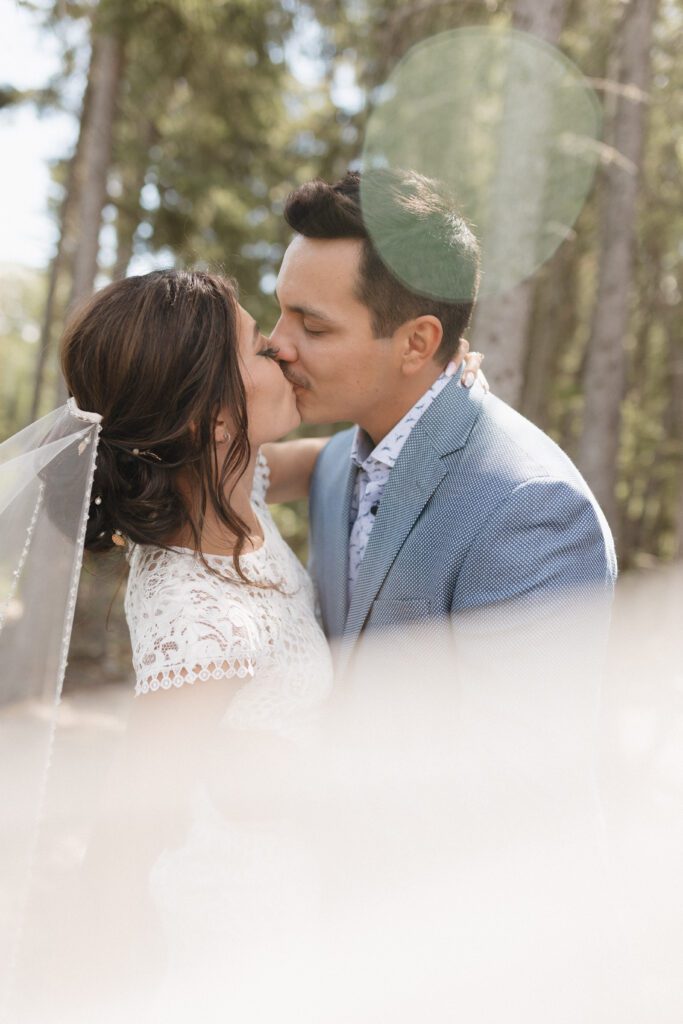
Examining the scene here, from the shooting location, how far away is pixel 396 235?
3023 millimetres

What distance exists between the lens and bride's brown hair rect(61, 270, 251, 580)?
2535mm

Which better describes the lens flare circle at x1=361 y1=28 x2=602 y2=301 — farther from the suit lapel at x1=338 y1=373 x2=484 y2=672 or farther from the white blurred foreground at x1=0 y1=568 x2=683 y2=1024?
the white blurred foreground at x1=0 y1=568 x2=683 y2=1024

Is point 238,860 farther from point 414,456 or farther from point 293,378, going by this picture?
point 293,378

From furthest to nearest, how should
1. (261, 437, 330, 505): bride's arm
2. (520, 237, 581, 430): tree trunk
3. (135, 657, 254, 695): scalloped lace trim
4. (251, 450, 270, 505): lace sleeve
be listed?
1. (520, 237, 581, 430): tree trunk
2. (261, 437, 330, 505): bride's arm
3. (251, 450, 270, 505): lace sleeve
4. (135, 657, 254, 695): scalloped lace trim

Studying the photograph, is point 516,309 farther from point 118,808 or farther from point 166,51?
point 166,51

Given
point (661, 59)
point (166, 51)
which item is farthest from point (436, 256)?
point (661, 59)

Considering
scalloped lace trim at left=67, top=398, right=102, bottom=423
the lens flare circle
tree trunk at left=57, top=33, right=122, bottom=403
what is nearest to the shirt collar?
the lens flare circle

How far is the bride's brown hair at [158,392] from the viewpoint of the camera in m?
2.54

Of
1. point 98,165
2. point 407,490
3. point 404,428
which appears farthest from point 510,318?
point 98,165

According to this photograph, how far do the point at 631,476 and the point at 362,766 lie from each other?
8053 mm

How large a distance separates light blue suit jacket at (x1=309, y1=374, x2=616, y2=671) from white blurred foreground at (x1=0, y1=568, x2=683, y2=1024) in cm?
15

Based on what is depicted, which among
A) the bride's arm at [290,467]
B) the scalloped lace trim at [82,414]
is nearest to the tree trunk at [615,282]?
the bride's arm at [290,467]

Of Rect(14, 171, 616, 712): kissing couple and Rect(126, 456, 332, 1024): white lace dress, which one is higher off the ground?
Rect(14, 171, 616, 712): kissing couple

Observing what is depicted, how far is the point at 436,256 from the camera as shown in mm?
3072
